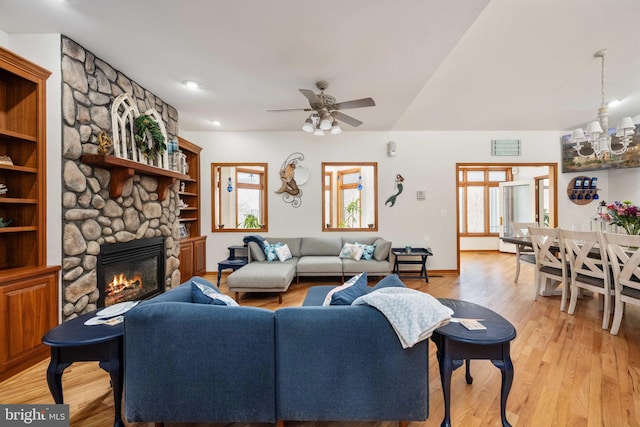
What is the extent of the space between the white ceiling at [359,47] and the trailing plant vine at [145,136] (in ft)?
1.65

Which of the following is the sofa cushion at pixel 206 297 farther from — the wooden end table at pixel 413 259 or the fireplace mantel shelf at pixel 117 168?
the wooden end table at pixel 413 259

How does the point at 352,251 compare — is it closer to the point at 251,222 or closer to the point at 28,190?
the point at 251,222

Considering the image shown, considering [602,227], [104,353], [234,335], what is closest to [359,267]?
[234,335]

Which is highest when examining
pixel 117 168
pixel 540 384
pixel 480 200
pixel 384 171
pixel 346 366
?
pixel 384 171

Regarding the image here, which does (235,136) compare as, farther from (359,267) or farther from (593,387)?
(593,387)

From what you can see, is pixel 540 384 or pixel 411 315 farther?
pixel 540 384

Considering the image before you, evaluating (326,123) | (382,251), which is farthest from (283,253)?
(326,123)

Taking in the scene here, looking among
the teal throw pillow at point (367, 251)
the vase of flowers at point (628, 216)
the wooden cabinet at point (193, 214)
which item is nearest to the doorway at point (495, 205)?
the teal throw pillow at point (367, 251)

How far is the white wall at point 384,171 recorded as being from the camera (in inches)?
201

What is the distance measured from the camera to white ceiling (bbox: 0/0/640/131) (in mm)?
2033

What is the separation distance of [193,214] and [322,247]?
8.48ft

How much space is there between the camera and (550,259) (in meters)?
3.39

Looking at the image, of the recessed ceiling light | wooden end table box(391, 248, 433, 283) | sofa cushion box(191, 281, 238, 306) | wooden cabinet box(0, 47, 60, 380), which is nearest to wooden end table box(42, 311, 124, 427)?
sofa cushion box(191, 281, 238, 306)

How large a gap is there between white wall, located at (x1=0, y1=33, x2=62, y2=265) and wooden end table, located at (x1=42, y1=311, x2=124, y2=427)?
1.27 m
